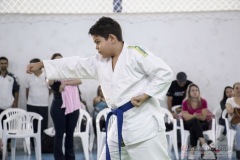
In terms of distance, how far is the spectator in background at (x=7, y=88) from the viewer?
29.0 feet

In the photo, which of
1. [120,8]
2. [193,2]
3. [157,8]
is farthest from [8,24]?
[193,2]

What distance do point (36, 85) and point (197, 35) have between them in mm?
3199

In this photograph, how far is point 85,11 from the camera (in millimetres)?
9555

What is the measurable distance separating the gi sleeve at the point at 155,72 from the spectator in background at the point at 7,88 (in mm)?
5949

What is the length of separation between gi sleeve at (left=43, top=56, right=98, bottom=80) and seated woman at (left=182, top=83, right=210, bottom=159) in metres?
4.40

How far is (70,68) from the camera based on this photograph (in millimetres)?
3549

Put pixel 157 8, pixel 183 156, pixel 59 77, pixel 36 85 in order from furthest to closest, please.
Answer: pixel 157 8 < pixel 36 85 < pixel 183 156 < pixel 59 77

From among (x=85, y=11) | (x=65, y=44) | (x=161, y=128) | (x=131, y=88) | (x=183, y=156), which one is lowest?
(x=183, y=156)

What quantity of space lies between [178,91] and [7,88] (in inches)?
123

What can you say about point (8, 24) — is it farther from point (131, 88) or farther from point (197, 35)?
point (131, 88)

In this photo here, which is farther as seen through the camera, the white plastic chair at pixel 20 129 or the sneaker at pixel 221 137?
the sneaker at pixel 221 137

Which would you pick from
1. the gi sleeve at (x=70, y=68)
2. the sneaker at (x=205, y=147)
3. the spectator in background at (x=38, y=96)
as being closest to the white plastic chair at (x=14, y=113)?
the spectator in background at (x=38, y=96)

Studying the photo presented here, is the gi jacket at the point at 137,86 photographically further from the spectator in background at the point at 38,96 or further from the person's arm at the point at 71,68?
the spectator in background at the point at 38,96

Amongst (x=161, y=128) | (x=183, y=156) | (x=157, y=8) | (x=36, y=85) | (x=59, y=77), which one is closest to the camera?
(x=161, y=128)
